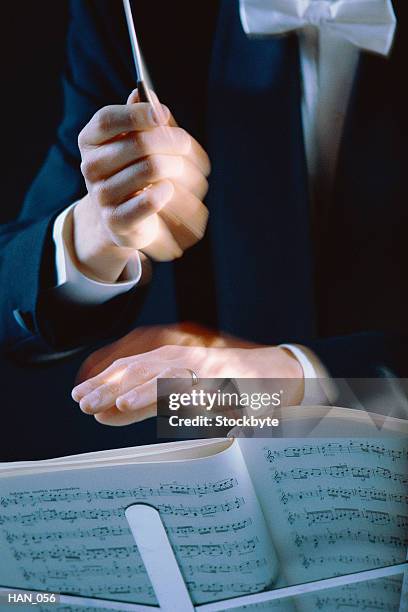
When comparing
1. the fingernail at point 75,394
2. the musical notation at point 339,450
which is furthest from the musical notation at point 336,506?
the fingernail at point 75,394

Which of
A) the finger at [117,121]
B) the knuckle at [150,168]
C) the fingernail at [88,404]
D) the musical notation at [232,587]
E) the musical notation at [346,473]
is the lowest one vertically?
A: the musical notation at [232,587]

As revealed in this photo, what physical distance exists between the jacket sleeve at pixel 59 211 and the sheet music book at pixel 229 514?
0.17 m

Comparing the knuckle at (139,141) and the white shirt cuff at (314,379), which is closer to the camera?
the knuckle at (139,141)

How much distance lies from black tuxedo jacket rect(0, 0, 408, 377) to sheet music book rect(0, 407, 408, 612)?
13cm

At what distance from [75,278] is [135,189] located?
152 millimetres

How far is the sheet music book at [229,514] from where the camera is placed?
768 mm

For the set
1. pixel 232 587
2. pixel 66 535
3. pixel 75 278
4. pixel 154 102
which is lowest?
pixel 232 587

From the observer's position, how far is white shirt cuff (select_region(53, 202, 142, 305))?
806 mm

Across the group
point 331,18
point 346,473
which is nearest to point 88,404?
point 346,473

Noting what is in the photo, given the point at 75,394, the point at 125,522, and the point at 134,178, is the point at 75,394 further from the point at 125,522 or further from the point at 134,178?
the point at 134,178

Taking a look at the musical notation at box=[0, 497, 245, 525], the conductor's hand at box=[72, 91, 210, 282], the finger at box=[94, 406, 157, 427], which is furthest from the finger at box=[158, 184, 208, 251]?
the musical notation at box=[0, 497, 245, 525]

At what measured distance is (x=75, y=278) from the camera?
813 millimetres

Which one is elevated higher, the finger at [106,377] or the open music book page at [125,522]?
the finger at [106,377]

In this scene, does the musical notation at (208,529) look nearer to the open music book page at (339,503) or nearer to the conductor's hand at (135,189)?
the open music book page at (339,503)
